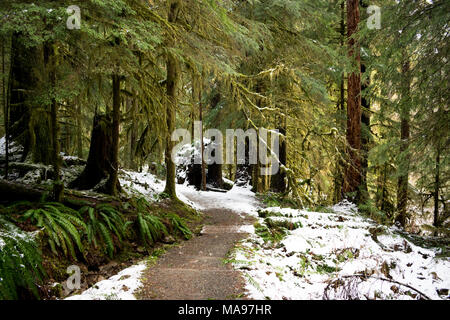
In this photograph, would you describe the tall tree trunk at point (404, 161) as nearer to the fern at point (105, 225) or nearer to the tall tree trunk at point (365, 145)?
the tall tree trunk at point (365, 145)

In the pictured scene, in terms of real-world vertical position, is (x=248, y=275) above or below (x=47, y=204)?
below

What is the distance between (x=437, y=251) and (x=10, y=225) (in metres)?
7.03

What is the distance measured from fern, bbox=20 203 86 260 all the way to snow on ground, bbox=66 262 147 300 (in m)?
0.91

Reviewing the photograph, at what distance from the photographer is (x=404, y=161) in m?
5.43

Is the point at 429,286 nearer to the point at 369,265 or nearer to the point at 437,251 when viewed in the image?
the point at 369,265

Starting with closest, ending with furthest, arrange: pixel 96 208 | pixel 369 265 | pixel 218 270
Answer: pixel 218 270 → pixel 369 265 → pixel 96 208

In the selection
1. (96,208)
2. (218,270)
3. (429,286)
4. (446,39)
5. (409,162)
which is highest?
(446,39)

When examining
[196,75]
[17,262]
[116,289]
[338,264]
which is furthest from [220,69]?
[17,262]

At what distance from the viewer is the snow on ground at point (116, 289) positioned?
2834mm

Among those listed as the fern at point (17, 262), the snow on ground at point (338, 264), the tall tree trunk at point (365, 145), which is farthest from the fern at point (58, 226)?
the tall tree trunk at point (365, 145)

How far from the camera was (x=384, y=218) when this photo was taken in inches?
301

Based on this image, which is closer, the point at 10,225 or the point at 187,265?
the point at 10,225
